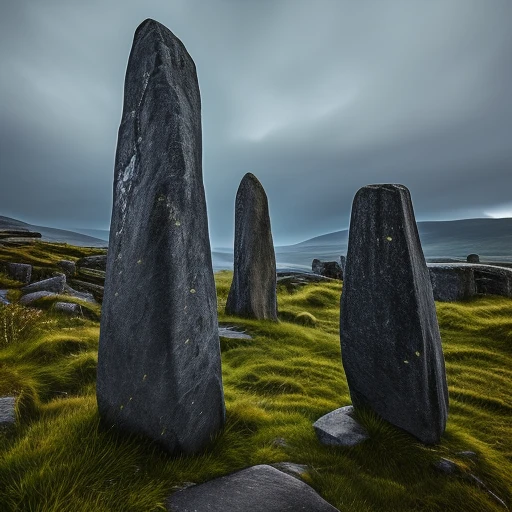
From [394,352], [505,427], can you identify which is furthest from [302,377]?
[505,427]

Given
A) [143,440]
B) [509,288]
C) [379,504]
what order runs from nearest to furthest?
[379,504] → [143,440] → [509,288]

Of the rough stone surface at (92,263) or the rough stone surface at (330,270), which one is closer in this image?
the rough stone surface at (92,263)

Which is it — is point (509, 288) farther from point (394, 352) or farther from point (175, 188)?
point (175, 188)

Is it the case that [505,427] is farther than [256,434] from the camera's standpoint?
Yes

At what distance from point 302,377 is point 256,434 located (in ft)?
9.56

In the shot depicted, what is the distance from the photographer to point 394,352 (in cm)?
430

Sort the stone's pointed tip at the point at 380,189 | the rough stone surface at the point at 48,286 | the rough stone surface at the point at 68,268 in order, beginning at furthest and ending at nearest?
the rough stone surface at the point at 68,268, the rough stone surface at the point at 48,286, the stone's pointed tip at the point at 380,189

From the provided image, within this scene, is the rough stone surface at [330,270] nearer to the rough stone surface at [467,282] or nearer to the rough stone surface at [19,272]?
the rough stone surface at [467,282]

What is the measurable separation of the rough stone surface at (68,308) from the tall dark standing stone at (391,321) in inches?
290

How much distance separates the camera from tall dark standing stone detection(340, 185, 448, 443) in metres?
4.21

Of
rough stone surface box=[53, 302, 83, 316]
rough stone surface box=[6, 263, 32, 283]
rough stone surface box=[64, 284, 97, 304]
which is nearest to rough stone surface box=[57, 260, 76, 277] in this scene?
rough stone surface box=[6, 263, 32, 283]

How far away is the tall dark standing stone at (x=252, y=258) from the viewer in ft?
37.3

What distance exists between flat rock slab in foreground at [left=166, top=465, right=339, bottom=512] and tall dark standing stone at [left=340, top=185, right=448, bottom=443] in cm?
198

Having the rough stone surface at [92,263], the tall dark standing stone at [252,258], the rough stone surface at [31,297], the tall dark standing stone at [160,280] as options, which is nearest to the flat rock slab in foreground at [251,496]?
the tall dark standing stone at [160,280]
